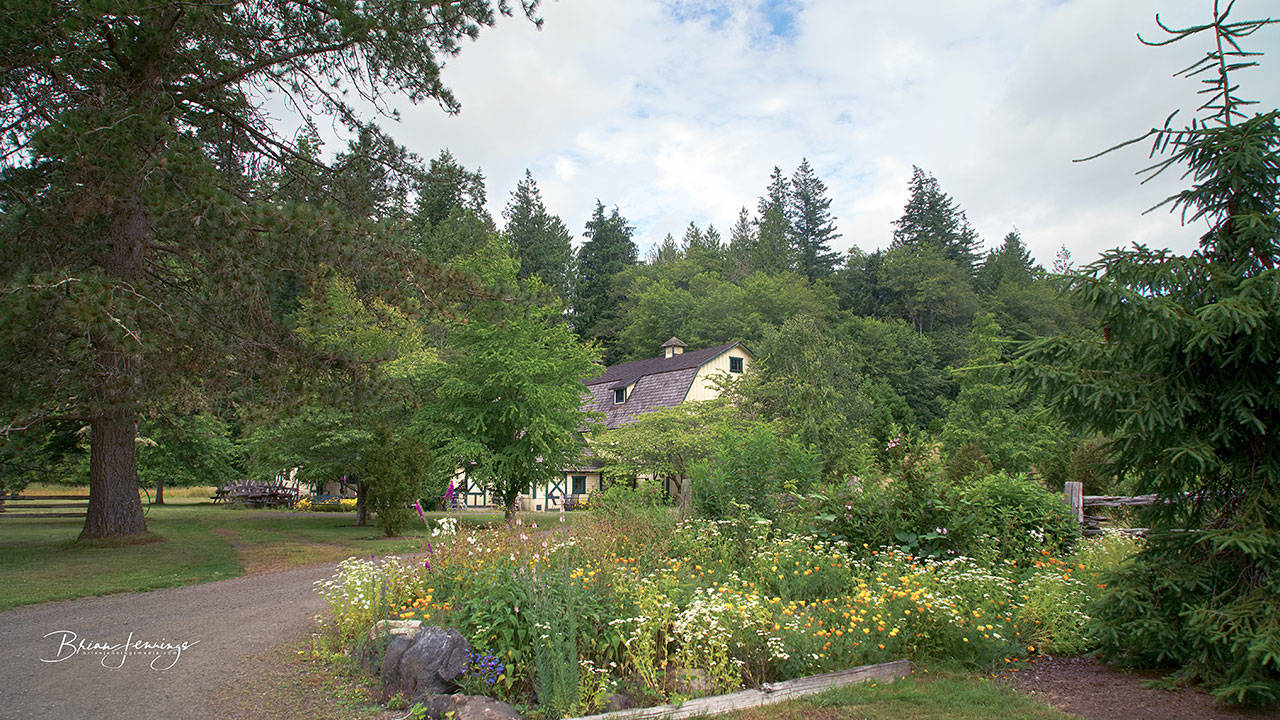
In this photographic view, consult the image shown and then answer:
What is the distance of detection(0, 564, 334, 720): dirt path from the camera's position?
563 centimetres

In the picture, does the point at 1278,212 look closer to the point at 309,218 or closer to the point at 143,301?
the point at 309,218

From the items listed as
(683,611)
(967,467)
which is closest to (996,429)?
(967,467)

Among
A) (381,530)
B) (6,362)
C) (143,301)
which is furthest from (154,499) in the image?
(143,301)

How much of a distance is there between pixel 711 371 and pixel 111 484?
990 inches

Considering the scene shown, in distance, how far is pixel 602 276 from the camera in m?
63.7

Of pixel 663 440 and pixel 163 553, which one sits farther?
pixel 663 440

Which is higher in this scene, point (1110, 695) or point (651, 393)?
point (651, 393)

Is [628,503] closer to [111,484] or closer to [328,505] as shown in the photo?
[111,484]

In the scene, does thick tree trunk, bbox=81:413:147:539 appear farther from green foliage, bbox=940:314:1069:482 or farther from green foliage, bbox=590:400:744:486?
green foliage, bbox=940:314:1069:482

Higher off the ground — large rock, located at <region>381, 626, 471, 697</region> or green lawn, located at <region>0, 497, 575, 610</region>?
large rock, located at <region>381, 626, 471, 697</region>

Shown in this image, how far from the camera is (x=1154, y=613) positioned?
5.86 meters

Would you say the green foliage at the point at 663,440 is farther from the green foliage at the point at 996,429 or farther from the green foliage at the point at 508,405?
the green foliage at the point at 996,429

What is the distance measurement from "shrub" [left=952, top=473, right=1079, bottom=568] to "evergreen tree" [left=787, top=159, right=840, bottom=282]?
5674 centimetres

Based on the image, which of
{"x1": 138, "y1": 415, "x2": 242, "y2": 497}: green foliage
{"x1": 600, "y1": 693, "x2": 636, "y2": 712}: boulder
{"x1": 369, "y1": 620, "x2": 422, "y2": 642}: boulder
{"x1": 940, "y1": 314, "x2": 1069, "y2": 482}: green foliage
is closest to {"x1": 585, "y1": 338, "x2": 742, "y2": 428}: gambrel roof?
{"x1": 940, "y1": 314, "x2": 1069, "y2": 482}: green foliage
